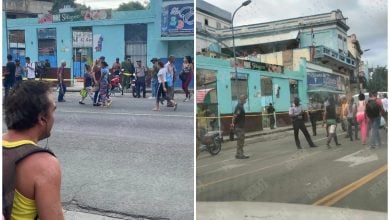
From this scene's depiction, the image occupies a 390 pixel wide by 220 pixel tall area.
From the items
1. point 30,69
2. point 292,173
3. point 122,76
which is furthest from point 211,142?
point 30,69

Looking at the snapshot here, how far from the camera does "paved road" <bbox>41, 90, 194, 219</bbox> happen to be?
2.67 metres

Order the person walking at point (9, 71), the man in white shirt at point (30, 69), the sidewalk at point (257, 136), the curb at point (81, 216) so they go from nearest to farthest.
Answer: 1. the person walking at point (9, 71)
2. the sidewalk at point (257, 136)
3. the man in white shirt at point (30, 69)
4. the curb at point (81, 216)

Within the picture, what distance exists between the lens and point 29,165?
1453 mm

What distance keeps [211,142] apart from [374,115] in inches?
32.7

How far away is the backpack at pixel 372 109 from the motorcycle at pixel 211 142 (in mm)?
766

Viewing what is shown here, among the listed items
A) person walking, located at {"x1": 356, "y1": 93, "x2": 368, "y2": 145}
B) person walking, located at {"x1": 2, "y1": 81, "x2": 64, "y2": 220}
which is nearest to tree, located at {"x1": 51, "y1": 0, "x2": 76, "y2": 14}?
person walking, located at {"x1": 2, "y1": 81, "x2": 64, "y2": 220}

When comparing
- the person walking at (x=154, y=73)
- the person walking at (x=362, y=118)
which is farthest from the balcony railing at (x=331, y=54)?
the person walking at (x=154, y=73)

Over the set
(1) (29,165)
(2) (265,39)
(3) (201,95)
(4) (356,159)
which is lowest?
(4) (356,159)

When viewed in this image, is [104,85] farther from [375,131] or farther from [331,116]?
[375,131]

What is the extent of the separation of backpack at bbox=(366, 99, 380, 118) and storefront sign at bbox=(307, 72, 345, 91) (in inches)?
6.0

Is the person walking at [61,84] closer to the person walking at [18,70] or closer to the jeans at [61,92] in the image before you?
the jeans at [61,92]

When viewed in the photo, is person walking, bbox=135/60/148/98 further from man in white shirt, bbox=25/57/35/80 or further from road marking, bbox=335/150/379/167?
road marking, bbox=335/150/379/167

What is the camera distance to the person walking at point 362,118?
97.0 inches

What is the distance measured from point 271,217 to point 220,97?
0.70 metres
